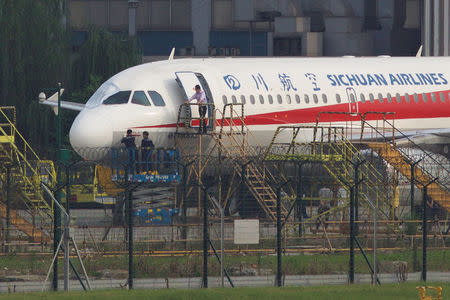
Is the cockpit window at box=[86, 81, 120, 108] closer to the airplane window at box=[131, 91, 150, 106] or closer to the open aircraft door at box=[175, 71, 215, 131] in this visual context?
the airplane window at box=[131, 91, 150, 106]

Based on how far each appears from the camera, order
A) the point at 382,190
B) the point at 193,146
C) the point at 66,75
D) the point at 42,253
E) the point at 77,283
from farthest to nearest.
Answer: the point at 66,75 → the point at 193,146 → the point at 382,190 → the point at 42,253 → the point at 77,283

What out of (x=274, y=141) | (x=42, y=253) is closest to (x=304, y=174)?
(x=274, y=141)

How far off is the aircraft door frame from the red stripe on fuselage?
0.11m

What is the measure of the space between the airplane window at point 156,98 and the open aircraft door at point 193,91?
2.65ft

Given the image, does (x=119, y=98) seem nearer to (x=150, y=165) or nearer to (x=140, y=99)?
(x=140, y=99)

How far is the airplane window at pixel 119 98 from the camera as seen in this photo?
43.4 meters

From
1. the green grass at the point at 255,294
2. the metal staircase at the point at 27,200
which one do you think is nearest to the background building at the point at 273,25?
the metal staircase at the point at 27,200

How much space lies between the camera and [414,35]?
95000 millimetres

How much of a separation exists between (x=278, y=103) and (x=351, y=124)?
9.54 ft

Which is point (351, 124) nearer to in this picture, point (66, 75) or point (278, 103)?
point (278, 103)

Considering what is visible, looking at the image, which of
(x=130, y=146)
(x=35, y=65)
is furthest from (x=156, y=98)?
(x=35, y=65)

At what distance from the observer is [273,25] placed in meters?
101

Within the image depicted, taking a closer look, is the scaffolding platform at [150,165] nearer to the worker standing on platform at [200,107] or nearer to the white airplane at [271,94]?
the white airplane at [271,94]

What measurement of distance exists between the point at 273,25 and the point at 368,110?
177 feet
